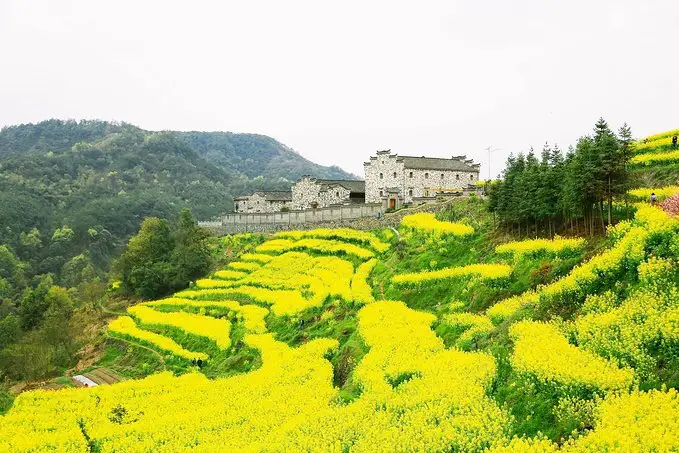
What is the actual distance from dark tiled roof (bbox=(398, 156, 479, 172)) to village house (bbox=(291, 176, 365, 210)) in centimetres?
816

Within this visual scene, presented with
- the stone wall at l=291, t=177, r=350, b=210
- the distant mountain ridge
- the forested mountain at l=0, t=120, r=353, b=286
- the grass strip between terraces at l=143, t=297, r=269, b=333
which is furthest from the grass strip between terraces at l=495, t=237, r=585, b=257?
the distant mountain ridge

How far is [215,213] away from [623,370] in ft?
373

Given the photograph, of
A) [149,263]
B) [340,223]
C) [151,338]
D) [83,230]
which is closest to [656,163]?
[340,223]

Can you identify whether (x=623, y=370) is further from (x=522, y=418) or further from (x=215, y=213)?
(x=215, y=213)

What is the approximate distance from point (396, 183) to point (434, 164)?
5003mm

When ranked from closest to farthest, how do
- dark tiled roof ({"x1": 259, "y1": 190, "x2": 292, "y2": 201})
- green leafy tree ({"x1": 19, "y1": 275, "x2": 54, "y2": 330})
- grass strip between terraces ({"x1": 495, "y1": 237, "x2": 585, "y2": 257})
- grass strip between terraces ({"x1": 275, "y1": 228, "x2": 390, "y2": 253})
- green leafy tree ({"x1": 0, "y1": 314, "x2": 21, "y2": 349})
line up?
grass strip between terraces ({"x1": 495, "y1": 237, "x2": 585, "y2": 257})
grass strip between terraces ({"x1": 275, "y1": 228, "x2": 390, "y2": 253})
green leafy tree ({"x1": 0, "y1": 314, "x2": 21, "y2": 349})
green leafy tree ({"x1": 19, "y1": 275, "x2": 54, "y2": 330})
dark tiled roof ({"x1": 259, "y1": 190, "x2": 292, "y2": 201})

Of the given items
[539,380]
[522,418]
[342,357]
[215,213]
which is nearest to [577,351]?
[539,380]

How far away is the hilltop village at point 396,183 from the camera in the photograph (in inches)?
2259

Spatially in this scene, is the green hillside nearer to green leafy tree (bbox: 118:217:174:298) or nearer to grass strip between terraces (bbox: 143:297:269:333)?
grass strip between terraces (bbox: 143:297:269:333)

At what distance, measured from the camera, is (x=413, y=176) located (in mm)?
57531

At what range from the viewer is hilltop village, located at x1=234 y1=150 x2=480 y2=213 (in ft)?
188

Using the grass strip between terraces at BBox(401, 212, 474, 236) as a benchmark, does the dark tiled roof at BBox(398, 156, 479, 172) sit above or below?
above

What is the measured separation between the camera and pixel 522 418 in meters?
13.3

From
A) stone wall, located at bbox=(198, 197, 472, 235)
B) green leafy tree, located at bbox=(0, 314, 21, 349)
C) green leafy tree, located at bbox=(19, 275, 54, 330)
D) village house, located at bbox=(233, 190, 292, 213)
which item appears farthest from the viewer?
village house, located at bbox=(233, 190, 292, 213)
